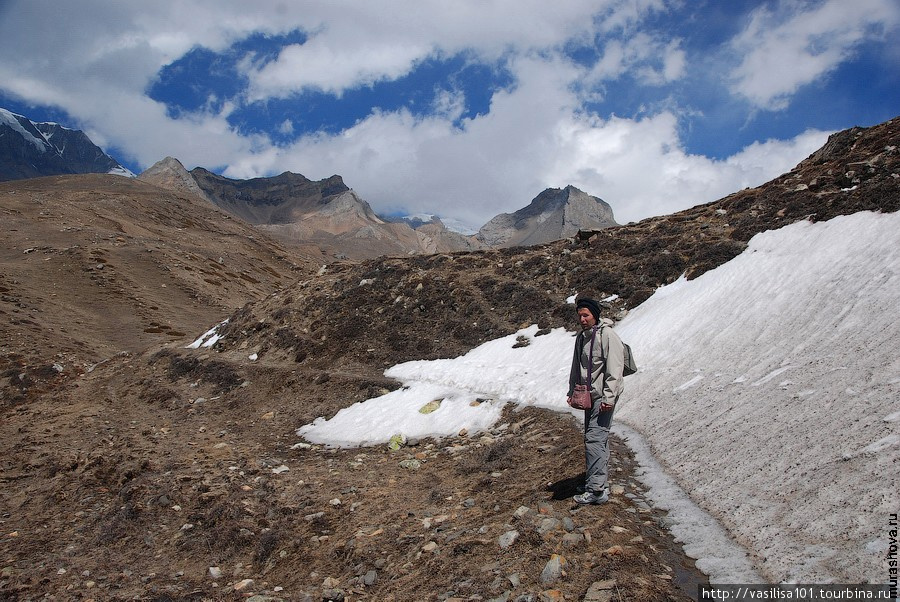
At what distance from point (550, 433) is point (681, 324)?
6786mm

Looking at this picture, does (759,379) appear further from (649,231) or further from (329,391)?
(649,231)

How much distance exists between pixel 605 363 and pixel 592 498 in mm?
2016

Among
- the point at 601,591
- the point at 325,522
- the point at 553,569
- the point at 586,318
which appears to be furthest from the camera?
the point at 325,522

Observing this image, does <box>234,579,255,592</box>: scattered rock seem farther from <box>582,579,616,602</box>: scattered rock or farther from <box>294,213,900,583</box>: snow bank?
<box>294,213,900,583</box>: snow bank

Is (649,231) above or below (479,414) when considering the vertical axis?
above

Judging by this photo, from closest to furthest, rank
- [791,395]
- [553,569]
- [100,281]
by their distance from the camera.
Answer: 1. [553,569]
2. [791,395]
3. [100,281]

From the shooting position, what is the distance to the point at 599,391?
7.14m

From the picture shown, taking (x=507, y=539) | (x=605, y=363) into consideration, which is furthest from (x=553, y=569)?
(x=605, y=363)

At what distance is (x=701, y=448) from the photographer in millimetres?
8398

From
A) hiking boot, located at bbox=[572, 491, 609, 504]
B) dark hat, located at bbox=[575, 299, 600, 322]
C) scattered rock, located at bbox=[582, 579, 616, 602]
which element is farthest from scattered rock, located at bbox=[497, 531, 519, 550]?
dark hat, located at bbox=[575, 299, 600, 322]

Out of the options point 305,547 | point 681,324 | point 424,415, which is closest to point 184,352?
point 424,415

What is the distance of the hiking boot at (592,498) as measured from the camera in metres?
7.08

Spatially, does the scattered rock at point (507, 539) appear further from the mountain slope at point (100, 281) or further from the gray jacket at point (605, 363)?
the mountain slope at point (100, 281)

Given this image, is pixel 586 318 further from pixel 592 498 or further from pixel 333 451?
pixel 333 451
